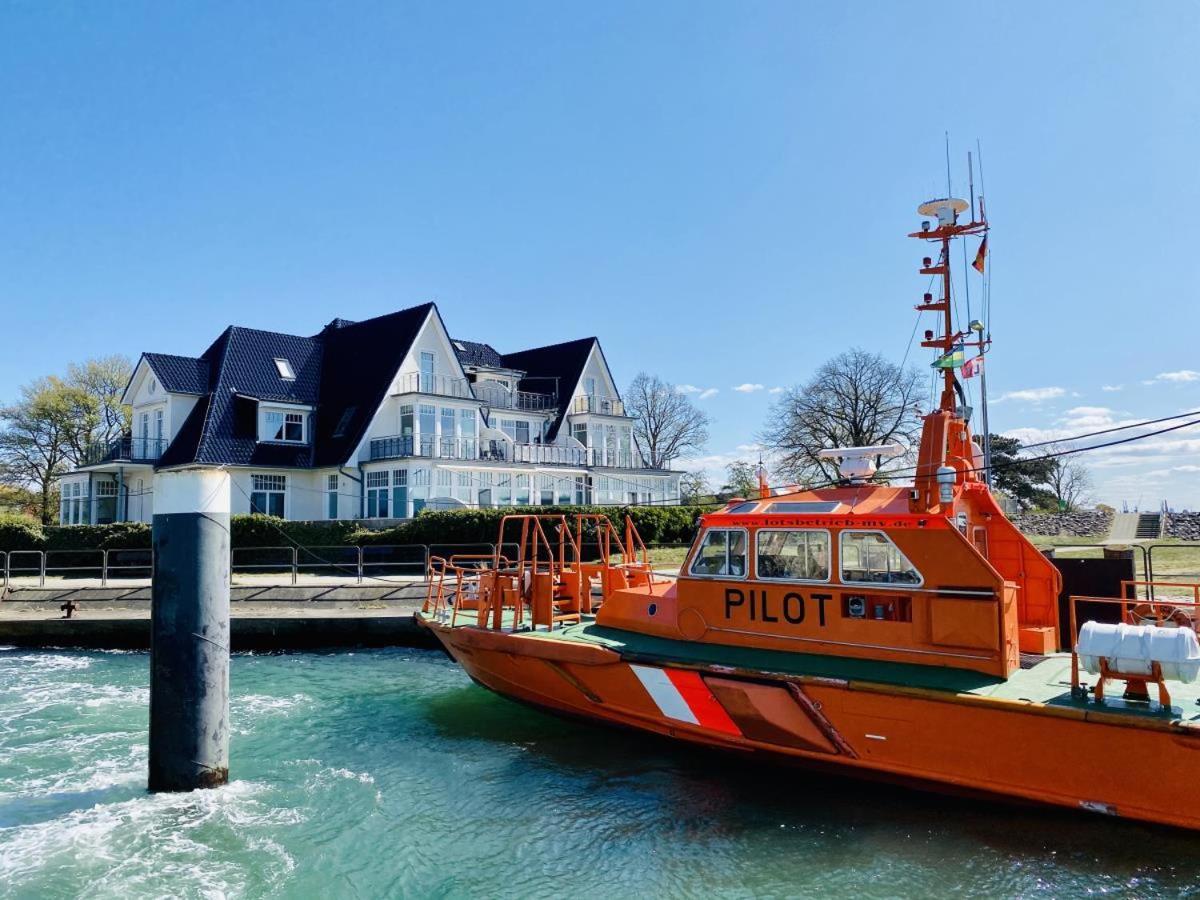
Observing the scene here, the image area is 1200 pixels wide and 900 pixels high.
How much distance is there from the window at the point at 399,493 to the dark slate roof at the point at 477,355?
9208 millimetres

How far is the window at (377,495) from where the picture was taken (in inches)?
1244

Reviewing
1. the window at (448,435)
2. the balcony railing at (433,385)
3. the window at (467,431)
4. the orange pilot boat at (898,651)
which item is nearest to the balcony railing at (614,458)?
the window at (467,431)

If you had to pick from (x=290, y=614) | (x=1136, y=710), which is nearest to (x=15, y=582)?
(x=290, y=614)

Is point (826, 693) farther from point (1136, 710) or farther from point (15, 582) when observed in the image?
point (15, 582)

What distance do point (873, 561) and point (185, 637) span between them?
660 cm

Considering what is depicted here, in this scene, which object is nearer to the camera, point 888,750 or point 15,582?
point 888,750

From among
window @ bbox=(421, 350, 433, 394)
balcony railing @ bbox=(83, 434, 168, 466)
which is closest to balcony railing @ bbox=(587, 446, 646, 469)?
window @ bbox=(421, 350, 433, 394)

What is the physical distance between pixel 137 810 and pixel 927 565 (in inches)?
301

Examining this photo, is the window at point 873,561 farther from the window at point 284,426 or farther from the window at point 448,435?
the window at point 284,426

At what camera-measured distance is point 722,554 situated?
922cm

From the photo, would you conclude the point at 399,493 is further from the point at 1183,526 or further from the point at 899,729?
the point at 1183,526

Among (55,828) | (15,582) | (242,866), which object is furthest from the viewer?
(15,582)

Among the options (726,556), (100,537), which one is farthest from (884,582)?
(100,537)

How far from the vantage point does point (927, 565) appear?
26.3 ft
